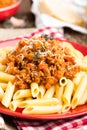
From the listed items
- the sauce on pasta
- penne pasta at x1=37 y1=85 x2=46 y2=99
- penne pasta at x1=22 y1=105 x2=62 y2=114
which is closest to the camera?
penne pasta at x1=22 y1=105 x2=62 y2=114

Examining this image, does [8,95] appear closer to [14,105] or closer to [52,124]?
[14,105]

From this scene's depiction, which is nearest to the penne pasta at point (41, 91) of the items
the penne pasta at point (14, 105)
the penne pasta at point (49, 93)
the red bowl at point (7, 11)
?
the penne pasta at point (49, 93)

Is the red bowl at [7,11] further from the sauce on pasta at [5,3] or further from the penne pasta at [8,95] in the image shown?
the penne pasta at [8,95]

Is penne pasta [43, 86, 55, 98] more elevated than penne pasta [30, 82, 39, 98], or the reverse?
penne pasta [30, 82, 39, 98]

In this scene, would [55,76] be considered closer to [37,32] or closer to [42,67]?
[42,67]

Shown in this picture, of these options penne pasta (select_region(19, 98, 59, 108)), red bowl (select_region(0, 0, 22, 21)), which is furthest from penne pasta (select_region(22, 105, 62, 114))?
Answer: red bowl (select_region(0, 0, 22, 21))

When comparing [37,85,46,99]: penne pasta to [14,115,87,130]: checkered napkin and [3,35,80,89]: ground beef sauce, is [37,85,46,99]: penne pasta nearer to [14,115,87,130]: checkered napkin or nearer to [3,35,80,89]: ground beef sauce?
[3,35,80,89]: ground beef sauce
